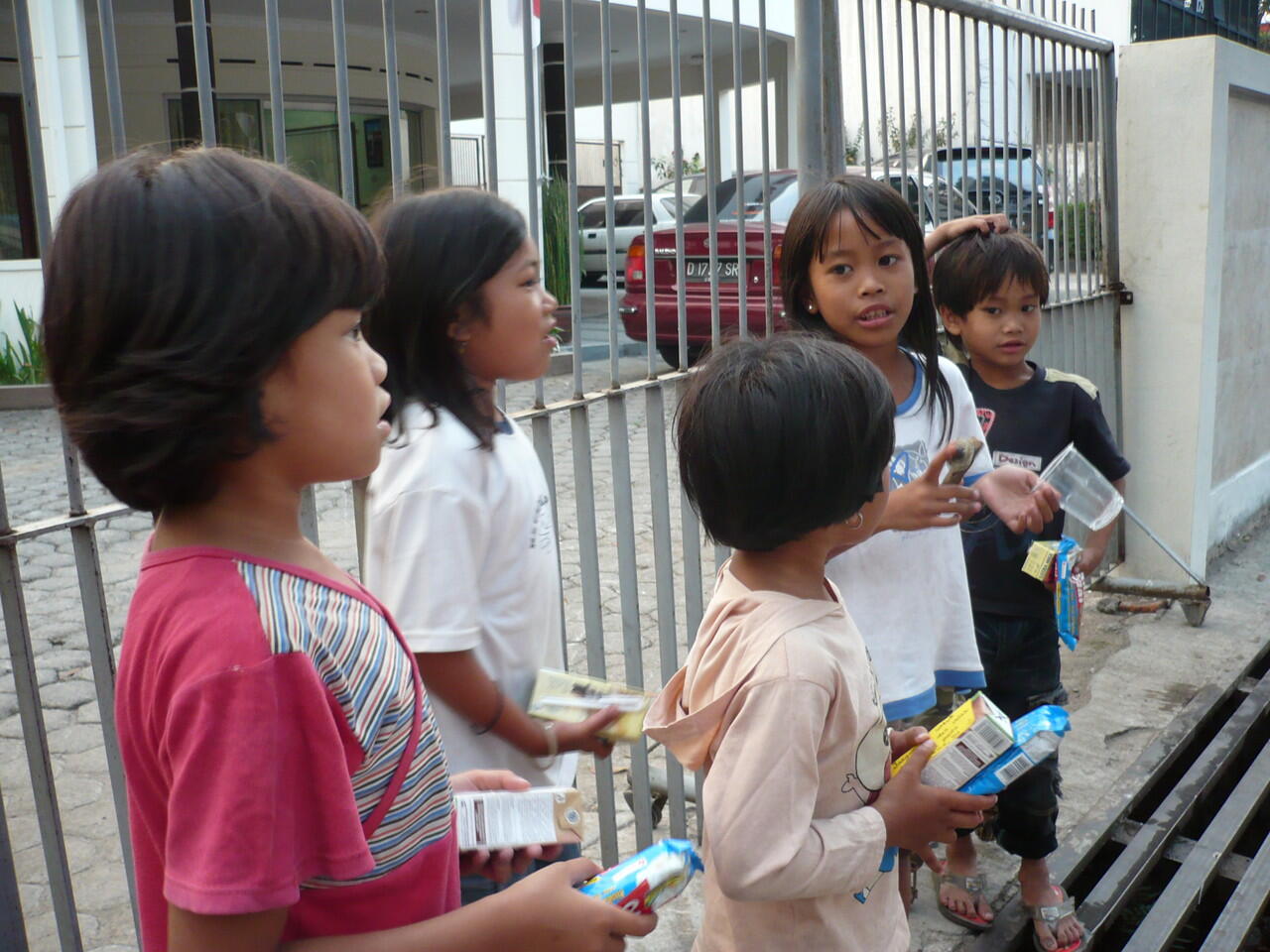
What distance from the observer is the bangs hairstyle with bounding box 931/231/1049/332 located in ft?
9.21

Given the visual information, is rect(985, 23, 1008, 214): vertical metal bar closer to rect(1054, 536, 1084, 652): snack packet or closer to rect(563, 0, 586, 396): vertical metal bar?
rect(1054, 536, 1084, 652): snack packet

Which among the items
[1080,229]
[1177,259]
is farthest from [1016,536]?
[1177,259]

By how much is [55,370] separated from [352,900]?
21.5 inches

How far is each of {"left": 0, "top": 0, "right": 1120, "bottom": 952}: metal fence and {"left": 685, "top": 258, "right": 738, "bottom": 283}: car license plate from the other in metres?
0.02

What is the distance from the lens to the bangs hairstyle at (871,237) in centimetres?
229

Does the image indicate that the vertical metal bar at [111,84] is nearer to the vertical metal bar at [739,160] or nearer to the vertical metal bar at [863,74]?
the vertical metal bar at [739,160]

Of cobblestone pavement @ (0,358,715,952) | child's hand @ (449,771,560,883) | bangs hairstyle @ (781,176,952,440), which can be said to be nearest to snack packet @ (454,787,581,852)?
child's hand @ (449,771,560,883)

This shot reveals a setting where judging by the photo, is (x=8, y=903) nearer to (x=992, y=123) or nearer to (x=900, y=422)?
(x=900, y=422)

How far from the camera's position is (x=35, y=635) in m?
4.59

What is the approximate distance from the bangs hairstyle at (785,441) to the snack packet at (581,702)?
0.27 metres

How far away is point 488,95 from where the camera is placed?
2.10m

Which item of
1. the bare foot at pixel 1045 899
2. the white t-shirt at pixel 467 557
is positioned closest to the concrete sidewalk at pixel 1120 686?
the bare foot at pixel 1045 899

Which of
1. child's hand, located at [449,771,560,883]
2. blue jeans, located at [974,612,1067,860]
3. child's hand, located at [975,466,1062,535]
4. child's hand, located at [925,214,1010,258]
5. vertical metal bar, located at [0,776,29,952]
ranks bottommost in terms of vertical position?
blue jeans, located at [974,612,1067,860]

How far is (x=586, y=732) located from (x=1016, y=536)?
1.59 meters
